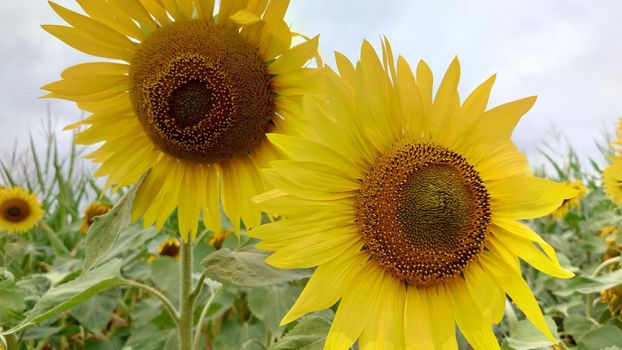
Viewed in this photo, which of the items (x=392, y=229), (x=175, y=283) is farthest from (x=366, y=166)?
(x=175, y=283)

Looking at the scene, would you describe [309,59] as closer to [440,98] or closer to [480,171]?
[440,98]

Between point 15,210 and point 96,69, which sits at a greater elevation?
point 96,69

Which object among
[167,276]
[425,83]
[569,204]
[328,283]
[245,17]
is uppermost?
[245,17]

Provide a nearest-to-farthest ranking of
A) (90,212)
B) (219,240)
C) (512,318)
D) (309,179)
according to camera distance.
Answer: (309,179) → (512,318) → (219,240) → (90,212)

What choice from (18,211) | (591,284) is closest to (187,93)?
(591,284)

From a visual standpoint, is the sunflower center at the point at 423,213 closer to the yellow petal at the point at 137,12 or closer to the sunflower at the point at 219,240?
the yellow petal at the point at 137,12

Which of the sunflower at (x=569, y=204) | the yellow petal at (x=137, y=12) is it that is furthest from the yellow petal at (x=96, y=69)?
the sunflower at (x=569, y=204)

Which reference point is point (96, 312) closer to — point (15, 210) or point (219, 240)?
point (219, 240)
